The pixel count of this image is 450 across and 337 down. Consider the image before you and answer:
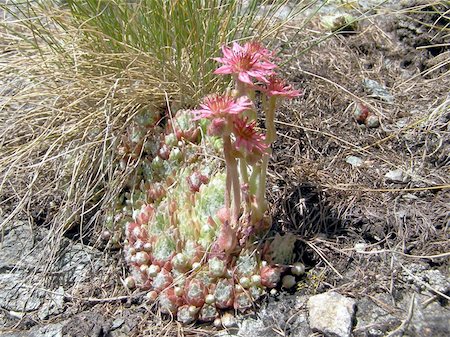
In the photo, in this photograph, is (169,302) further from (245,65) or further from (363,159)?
(363,159)

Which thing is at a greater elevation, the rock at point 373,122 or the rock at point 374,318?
the rock at point 373,122

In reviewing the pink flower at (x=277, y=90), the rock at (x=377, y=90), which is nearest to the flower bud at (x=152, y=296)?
the pink flower at (x=277, y=90)

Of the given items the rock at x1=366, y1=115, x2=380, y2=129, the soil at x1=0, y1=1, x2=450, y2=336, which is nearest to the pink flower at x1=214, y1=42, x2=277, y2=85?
the soil at x1=0, y1=1, x2=450, y2=336

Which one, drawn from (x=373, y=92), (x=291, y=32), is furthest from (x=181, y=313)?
(x=291, y=32)

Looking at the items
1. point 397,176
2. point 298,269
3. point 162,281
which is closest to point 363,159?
point 397,176

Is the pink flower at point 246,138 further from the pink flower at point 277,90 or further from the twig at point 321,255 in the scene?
the twig at point 321,255

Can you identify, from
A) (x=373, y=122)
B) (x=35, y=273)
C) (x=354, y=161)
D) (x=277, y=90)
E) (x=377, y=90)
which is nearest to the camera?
(x=277, y=90)

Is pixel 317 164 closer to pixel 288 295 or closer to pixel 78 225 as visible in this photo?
pixel 288 295
